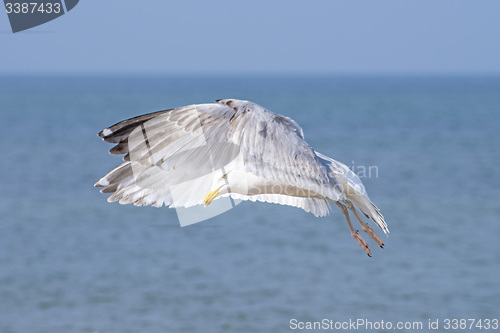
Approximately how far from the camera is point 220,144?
523cm

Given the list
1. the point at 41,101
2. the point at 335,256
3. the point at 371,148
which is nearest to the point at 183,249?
the point at 335,256

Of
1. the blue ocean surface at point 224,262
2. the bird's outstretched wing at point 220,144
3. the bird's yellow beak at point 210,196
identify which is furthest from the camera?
the blue ocean surface at point 224,262

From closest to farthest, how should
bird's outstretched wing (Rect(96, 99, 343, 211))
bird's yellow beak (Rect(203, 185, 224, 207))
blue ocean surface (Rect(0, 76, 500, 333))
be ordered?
bird's outstretched wing (Rect(96, 99, 343, 211))
bird's yellow beak (Rect(203, 185, 224, 207))
blue ocean surface (Rect(0, 76, 500, 333))

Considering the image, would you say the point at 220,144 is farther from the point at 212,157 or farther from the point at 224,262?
the point at 224,262

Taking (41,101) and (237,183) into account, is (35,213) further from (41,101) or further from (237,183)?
(41,101)

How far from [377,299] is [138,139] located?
28.8 ft

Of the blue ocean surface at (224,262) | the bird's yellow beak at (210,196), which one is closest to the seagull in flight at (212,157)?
the bird's yellow beak at (210,196)

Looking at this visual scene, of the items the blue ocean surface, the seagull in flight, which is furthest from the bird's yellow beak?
the blue ocean surface

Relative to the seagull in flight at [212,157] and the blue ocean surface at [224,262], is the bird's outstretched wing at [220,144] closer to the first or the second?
the seagull in flight at [212,157]

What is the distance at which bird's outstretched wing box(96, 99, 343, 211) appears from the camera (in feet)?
16.7

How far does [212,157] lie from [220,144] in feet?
0.40

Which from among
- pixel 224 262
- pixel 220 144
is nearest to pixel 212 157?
pixel 220 144

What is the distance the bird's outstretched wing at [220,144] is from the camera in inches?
200

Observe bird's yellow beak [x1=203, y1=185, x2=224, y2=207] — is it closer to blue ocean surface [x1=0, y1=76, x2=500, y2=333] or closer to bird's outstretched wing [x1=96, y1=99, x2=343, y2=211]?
bird's outstretched wing [x1=96, y1=99, x2=343, y2=211]
